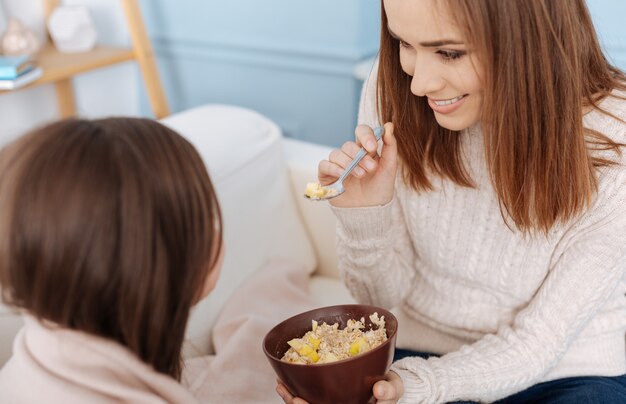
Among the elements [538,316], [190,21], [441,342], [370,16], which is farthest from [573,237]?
[190,21]

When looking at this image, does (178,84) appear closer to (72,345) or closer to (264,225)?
(264,225)

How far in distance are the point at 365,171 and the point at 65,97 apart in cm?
148

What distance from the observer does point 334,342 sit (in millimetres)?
1019

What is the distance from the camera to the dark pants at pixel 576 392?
118 centimetres

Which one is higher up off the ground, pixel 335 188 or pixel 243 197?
pixel 335 188

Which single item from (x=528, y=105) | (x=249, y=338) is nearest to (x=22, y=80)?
(x=249, y=338)

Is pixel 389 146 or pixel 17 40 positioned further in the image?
pixel 17 40

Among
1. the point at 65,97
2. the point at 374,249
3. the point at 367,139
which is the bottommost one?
the point at 374,249

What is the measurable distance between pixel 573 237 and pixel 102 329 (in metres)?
0.76

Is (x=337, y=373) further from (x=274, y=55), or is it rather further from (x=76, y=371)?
(x=274, y=55)

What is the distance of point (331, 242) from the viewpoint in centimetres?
176

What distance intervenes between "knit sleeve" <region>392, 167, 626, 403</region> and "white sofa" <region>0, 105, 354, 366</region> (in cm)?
48

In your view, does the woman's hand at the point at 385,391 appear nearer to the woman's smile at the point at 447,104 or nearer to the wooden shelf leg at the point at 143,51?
the woman's smile at the point at 447,104

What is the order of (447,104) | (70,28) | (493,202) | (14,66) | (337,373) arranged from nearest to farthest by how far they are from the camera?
(337,373)
(447,104)
(493,202)
(14,66)
(70,28)
